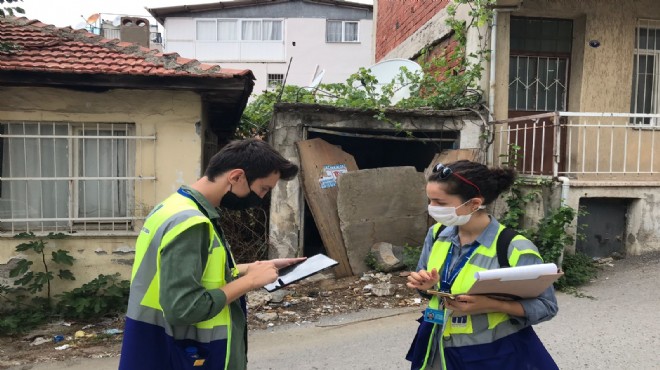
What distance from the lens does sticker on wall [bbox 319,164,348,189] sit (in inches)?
283

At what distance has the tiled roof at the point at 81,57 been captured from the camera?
574 centimetres

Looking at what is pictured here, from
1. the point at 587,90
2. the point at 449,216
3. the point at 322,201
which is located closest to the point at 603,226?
the point at 587,90

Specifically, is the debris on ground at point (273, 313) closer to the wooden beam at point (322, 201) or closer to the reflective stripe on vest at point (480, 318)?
the wooden beam at point (322, 201)

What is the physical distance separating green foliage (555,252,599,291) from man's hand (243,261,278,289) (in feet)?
16.5

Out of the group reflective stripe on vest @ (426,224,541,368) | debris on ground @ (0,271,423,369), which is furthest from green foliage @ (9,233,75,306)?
reflective stripe on vest @ (426,224,541,368)

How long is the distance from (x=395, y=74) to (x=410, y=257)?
3.65 meters

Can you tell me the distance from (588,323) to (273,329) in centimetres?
328

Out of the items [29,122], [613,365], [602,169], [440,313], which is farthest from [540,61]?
[29,122]

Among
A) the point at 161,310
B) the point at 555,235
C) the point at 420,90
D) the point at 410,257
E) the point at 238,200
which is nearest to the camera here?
the point at 161,310

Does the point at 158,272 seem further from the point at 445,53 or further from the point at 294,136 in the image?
the point at 445,53

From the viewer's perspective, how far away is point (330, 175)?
725cm

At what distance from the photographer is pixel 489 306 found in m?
1.99

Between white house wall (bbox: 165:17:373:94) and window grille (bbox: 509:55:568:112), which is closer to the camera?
window grille (bbox: 509:55:568:112)

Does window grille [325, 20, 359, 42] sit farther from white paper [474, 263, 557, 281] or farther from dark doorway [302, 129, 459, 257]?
white paper [474, 263, 557, 281]
